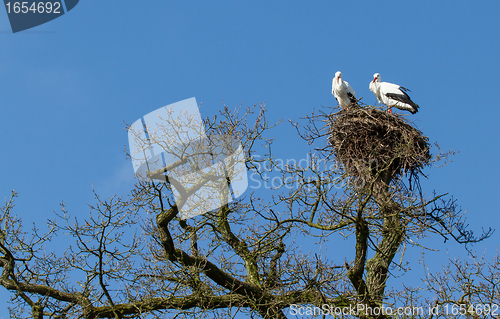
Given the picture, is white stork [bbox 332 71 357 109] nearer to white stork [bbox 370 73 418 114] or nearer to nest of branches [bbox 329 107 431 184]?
white stork [bbox 370 73 418 114]

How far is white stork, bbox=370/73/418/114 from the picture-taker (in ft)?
35.9

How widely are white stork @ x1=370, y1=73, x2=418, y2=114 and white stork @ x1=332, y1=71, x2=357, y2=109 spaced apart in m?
0.85

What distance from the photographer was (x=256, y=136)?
7.29 m

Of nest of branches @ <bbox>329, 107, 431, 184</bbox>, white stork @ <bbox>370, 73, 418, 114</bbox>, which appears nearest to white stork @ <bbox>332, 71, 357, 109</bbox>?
white stork @ <bbox>370, 73, 418, 114</bbox>

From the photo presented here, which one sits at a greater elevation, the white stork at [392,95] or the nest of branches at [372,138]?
the white stork at [392,95]

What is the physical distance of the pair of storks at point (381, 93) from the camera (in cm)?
1100

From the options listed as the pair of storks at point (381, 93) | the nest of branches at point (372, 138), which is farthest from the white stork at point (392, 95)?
the nest of branches at point (372, 138)

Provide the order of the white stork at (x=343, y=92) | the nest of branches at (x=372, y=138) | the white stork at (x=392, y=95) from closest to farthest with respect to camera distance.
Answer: the nest of branches at (x=372, y=138)
the white stork at (x=392, y=95)
the white stork at (x=343, y=92)

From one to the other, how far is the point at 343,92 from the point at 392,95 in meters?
1.23

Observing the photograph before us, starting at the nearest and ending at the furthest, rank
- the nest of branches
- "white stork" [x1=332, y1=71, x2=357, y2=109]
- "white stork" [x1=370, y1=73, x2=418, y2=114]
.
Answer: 1. the nest of branches
2. "white stork" [x1=370, y1=73, x2=418, y2=114]
3. "white stork" [x1=332, y1=71, x2=357, y2=109]

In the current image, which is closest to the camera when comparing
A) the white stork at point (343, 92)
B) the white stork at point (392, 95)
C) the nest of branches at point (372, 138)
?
the nest of branches at point (372, 138)

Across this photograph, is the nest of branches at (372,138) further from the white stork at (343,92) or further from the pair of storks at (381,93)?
the white stork at (343,92)

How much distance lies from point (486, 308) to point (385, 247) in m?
1.81

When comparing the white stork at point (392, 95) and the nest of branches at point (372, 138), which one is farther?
the white stork at point (392, 95)
